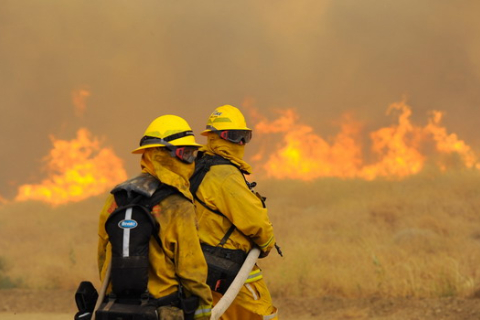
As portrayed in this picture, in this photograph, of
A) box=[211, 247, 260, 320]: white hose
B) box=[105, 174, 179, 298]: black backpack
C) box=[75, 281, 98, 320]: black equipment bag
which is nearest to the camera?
box=[105, 174, 179, 298]: black backpack

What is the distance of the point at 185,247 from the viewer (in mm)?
4715

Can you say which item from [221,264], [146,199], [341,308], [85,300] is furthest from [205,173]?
[341,308]

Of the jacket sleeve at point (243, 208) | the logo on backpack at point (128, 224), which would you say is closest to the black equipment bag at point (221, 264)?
the jacket sleeve at point (243, 208)

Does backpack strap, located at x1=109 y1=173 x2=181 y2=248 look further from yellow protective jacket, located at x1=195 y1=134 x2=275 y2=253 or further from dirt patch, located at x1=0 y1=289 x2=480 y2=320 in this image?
dirt patch, located at x1=0 y1=289 x2=480 y2=320

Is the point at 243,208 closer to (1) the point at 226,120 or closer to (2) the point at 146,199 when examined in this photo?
(1) the point at 226,120

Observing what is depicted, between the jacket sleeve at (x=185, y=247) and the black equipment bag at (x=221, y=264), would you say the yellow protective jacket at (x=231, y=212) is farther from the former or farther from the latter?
the jacket sleeve at (x=185, y=247)

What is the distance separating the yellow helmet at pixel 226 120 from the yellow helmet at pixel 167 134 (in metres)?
1.37

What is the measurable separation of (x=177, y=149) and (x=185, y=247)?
2.45ft

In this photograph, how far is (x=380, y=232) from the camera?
14.5 meters

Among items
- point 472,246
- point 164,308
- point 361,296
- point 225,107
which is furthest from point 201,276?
point 472,246

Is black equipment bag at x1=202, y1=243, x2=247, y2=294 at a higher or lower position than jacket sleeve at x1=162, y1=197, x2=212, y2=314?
higher

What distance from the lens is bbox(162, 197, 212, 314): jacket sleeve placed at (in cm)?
471

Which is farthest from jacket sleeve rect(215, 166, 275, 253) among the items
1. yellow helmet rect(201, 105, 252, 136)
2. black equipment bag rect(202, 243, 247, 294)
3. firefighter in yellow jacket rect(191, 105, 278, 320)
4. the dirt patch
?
the dirt patch

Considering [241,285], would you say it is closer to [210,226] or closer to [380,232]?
[210,226]
